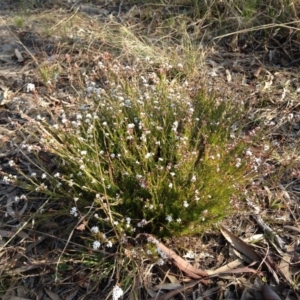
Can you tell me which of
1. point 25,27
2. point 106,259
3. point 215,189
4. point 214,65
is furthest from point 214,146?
point 25,27

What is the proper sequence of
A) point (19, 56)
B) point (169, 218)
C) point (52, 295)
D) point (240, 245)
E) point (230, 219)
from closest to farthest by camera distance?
point (169, 218) < point (52, 295) < point (240, 245) < point (230, 219) < point (19, 56)

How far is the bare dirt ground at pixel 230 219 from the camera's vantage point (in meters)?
2.40

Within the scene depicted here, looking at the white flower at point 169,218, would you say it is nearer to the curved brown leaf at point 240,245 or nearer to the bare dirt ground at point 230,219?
the bare dirt ground at point 230,219

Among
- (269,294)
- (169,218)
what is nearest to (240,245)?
(269,294)

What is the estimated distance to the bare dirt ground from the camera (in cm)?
240

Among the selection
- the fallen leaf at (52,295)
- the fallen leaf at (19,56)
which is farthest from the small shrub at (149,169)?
the fallen leaf at (19,56)

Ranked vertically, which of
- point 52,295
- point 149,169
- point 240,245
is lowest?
point 52,295

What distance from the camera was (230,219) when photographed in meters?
2.68

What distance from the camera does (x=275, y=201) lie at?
2.75 metres

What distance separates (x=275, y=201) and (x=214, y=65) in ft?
5.59

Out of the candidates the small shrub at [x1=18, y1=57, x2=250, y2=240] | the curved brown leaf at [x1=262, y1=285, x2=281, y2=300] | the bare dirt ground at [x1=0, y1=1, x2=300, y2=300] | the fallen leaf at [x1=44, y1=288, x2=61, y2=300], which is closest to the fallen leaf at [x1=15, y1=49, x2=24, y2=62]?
the bare dirt ground at [x1=0, y1=1, x2=300, y2=300]

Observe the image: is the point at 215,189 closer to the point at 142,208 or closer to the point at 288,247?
the point at 142,208

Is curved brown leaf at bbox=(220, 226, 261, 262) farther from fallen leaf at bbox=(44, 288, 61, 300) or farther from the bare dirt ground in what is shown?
fallen leaf at bbox=(44, 288, 61, 300)

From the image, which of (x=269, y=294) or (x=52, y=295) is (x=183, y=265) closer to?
(x=269, y=294)
